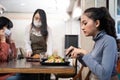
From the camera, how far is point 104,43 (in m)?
1.39

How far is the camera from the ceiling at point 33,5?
22.5 ft

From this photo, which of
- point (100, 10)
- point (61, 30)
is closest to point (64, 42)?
point (61, 30)

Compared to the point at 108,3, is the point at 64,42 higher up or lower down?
lower down

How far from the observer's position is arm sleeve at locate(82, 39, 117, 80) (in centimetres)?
132

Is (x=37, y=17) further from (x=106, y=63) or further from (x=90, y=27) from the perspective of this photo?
(x=106, y=63)

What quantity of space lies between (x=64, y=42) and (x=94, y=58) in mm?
6720

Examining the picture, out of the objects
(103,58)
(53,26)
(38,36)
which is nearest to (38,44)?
(38,36)

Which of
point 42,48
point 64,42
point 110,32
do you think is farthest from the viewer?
point 64,42

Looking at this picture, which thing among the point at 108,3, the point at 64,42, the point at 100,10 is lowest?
the point at 64,42

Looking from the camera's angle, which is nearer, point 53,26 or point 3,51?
point 3,51

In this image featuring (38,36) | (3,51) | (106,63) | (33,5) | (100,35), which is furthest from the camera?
(33,5)

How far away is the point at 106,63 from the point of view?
1322mm

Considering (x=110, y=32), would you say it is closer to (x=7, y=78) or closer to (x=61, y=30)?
(x=7, y=78)

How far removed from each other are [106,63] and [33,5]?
20.2 feet
